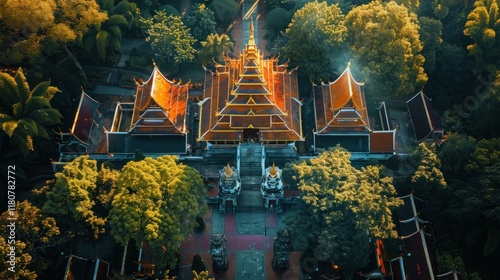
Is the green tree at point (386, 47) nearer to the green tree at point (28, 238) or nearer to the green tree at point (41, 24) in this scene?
the green tree at point (41, 24)

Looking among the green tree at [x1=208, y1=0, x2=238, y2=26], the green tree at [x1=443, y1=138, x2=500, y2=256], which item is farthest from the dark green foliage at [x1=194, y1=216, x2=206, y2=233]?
the green tree at [x1=208, y1=0, x2=238, y2=26]

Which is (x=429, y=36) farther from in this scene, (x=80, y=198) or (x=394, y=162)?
(x=80, y=198)

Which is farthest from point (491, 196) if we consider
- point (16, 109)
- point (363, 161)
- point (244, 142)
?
point (16, 109)

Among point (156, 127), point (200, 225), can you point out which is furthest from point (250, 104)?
point (200, 225)

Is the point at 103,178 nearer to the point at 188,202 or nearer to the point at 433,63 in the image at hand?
the point at 188,202

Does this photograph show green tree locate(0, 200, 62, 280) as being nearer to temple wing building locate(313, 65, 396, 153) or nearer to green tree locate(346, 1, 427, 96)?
temple wing building locate(313, 65, 396, 153)

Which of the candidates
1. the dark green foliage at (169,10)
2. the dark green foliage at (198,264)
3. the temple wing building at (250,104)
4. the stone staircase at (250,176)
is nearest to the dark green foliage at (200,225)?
the stone staircase at (250,176)
